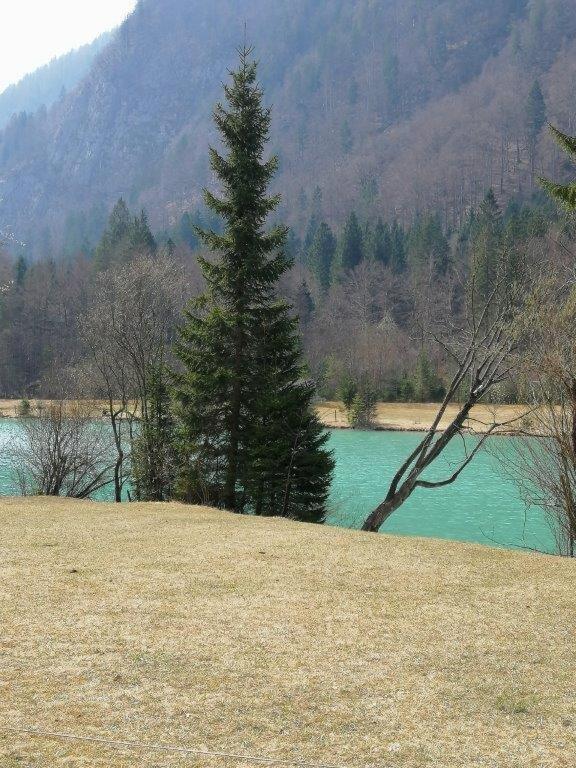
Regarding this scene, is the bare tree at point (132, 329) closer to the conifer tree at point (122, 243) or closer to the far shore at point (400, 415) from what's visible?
the far shore at point (400, 415)

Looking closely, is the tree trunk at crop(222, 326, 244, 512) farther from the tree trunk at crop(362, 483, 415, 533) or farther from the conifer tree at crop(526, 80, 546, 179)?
the conifer tree at crop(526, 80, 546, 179)

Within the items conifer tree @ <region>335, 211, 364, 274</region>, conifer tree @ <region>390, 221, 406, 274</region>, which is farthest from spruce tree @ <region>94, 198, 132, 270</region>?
conifer tree @ <region>390, 221, 406, 274</region>

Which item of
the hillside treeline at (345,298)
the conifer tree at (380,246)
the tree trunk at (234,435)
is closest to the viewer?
the tree trunk at (234,435)

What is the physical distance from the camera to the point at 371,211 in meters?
141

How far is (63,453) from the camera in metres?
23.0

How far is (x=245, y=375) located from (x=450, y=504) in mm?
10952

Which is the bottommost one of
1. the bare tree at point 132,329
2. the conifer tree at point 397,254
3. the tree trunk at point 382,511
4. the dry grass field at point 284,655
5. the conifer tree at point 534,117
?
the tree trunk at point 382,511

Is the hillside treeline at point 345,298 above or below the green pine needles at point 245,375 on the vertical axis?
above

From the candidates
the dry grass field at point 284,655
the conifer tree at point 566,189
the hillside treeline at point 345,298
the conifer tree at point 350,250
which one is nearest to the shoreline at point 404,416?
the hillside treeline at point 345,298

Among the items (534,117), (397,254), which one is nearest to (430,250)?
(397,254)

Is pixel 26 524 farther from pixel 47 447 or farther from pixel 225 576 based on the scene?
pixel 47 447

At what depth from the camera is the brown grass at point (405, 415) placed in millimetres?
52000

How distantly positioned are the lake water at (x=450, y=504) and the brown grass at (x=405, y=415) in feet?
46.6

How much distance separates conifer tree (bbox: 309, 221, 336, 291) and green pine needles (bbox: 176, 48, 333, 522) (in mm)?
76626
